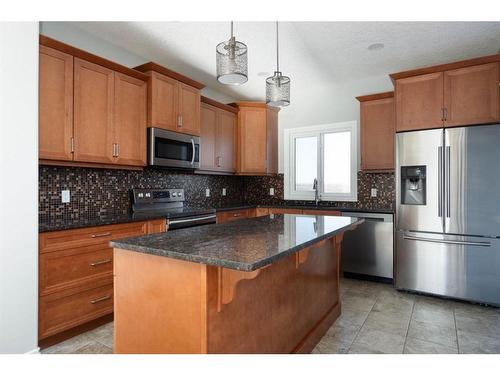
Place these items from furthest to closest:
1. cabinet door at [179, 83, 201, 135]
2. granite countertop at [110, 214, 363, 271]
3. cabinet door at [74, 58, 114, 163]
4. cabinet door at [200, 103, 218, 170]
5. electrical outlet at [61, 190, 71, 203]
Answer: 1. cabinet door at [200, 103, 218, 170]
2. cabinet door at [179, 83, 201, 135]
3. electrical outlet at [61, 190, 71, 203]
4. cabinet door at [74, 58, 114, 163]
5. granite countertop at [110, 214, 363, 271]

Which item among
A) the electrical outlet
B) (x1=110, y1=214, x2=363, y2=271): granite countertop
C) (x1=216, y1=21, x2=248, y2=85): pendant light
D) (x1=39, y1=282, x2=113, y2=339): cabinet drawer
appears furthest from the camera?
the electrical outlet

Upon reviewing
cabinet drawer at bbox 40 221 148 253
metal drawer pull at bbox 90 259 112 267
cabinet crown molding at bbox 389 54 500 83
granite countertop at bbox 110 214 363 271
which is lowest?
metal drawer pull at bbox 90 259 112 267

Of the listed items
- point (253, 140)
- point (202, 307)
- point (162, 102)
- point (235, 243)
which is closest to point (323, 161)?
point (253, 140)

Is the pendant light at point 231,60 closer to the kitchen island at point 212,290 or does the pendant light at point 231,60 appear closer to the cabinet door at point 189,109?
the kitchen island at point 212,290

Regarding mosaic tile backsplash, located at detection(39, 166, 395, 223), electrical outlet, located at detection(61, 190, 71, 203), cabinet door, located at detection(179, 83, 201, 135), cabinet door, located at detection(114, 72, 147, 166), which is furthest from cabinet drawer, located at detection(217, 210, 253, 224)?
electrical outlet, located at detection(61, 190, 71, 203)

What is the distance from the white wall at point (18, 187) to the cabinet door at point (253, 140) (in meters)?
3.01

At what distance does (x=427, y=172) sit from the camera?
3.20 m

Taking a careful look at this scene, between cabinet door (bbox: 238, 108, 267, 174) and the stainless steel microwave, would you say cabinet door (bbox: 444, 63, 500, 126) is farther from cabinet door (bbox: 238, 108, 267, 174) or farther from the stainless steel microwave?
the stainless steel microwave

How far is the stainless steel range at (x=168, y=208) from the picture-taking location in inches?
125

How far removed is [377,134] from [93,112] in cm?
326

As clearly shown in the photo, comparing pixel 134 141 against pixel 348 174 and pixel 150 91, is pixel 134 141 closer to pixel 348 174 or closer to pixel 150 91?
pixel 150 91

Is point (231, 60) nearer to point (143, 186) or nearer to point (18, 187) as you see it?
point (18, 187)

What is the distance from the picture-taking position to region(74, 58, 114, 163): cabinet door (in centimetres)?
266
